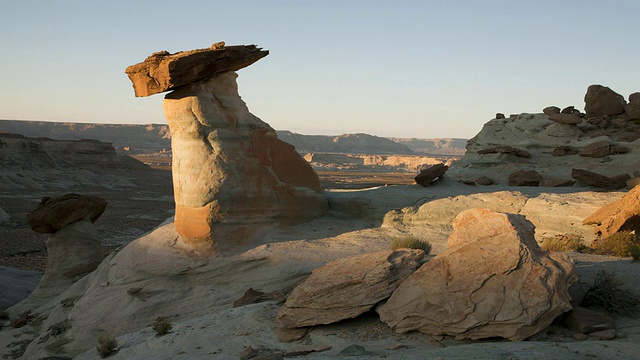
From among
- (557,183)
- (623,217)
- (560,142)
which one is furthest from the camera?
(560,142)

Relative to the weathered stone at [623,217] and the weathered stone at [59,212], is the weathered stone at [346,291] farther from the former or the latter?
the weathered stone at [59,212]

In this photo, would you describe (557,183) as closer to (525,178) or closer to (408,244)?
(525,178)

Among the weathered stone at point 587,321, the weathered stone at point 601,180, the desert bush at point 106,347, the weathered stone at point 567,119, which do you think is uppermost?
the weathered stone at point 567,119

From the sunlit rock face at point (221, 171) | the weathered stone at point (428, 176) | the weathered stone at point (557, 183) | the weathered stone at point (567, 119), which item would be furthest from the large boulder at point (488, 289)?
the weathered stone at point (567, 119)

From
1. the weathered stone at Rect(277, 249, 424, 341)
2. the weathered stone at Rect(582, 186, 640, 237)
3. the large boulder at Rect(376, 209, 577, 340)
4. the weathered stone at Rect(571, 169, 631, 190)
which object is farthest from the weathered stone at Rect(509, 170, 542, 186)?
the weathered stone at Rect(277, 249, 424, 341)

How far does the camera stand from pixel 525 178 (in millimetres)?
17797

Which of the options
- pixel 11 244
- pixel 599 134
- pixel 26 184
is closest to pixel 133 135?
pixel 26 184

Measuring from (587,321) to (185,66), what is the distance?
896 centimetres

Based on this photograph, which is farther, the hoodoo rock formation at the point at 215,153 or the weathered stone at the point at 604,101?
the weathered stone at the point at 604,101

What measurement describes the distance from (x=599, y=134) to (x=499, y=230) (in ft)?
53.7

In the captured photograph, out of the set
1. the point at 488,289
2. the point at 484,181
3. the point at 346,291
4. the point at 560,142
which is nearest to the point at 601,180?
the point at 484,181

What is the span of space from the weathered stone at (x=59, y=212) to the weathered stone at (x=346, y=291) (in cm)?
966

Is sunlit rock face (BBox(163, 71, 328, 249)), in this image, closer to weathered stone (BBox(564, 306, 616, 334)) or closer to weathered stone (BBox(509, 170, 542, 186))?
weathered stone (BBox(564, 306, 616, 334))

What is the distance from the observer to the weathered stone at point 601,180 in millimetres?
15062
